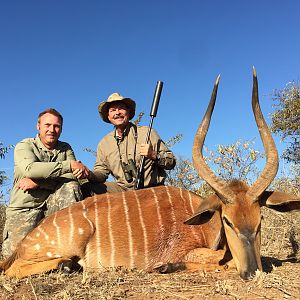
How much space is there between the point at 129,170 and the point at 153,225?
1.23 m

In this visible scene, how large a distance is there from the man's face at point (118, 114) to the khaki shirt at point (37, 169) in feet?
2.47

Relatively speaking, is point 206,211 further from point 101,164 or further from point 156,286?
point 101,164

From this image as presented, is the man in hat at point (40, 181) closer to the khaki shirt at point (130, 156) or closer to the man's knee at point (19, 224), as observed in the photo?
the man's knee at point (19, 224)

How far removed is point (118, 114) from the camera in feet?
14.9

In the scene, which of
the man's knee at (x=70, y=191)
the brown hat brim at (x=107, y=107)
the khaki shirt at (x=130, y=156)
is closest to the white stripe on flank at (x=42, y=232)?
the man's knee at (x=70, y=191)

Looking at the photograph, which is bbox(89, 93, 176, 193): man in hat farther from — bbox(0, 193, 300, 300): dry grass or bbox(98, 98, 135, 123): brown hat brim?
bbox(0, 193, 300, 300): dry grass

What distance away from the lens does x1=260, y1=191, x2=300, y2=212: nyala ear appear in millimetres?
2721

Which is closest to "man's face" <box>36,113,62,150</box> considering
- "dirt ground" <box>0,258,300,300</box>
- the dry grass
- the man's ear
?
the dry grass

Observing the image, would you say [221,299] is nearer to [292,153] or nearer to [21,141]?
[21,141]

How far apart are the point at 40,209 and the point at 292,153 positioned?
7637 millimetres

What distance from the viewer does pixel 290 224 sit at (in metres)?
4.19

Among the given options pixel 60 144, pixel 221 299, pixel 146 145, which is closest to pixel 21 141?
pixel 60 144

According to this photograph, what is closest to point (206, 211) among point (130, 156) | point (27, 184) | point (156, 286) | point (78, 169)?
point (156, 286)

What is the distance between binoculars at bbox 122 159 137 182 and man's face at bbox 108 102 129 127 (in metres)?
0.46
